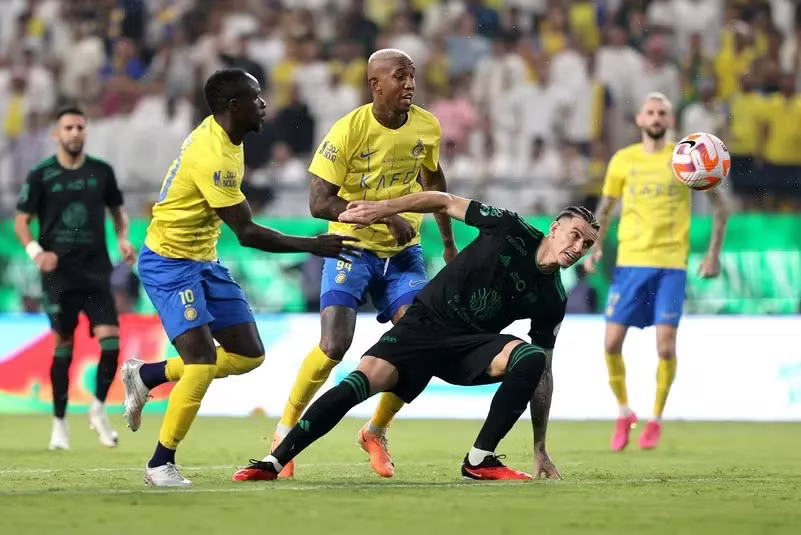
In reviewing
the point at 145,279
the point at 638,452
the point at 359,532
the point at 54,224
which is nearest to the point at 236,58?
the point at 54,224

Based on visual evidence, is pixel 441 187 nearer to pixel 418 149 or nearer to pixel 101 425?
pixel 418 149

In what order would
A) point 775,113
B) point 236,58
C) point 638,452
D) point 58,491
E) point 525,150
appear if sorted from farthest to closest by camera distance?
1. point 236,58
2. point 525,150
3. point 775,113
4. point 638,452
5. point 58,491

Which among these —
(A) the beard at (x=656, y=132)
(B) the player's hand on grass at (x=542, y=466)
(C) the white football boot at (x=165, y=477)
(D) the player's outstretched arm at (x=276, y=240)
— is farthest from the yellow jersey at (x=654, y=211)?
(C) the white football boot at (x=165, y=477)

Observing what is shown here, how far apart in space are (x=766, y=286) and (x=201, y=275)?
26.8 ft

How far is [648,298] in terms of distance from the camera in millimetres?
12180

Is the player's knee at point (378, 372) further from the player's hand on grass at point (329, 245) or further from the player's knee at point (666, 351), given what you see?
the player's knee at point (666, 351)

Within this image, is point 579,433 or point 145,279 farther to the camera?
point 579,433

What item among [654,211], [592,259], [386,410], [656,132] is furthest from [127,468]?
[656,132]

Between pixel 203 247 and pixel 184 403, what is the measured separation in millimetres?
950

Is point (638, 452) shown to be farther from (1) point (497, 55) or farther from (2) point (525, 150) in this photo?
(1) point (497, 55)

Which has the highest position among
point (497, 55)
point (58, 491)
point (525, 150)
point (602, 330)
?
point (497, 55)

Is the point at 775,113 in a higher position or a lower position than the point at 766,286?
higher

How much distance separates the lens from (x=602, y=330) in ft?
49.1

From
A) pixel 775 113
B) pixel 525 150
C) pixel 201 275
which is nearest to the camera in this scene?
pixel 201 275
